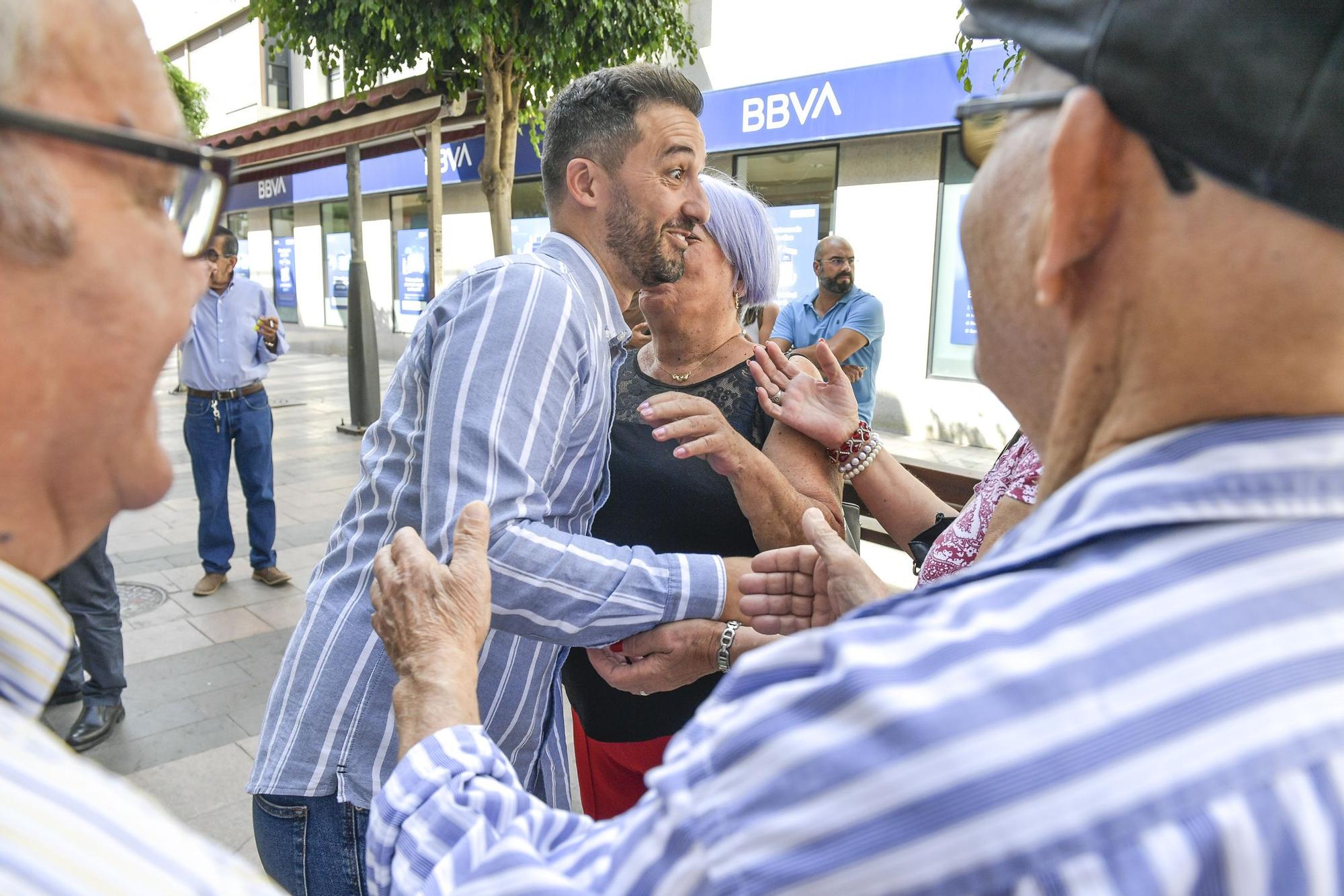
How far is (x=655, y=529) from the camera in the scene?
2322mm

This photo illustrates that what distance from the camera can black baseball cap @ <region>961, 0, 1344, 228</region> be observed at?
0.62m

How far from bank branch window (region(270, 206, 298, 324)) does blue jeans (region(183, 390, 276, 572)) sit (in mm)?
15549

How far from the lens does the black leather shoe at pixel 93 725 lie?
151 inches

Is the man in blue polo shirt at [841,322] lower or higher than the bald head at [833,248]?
lower

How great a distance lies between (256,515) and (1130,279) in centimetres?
600

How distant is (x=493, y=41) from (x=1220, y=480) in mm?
7864

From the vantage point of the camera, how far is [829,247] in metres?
6.85

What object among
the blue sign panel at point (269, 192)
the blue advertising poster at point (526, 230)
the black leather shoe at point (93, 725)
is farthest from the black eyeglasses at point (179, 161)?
the blue sign panel at point (269, 192)

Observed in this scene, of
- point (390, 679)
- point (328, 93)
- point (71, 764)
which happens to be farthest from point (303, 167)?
point (71, 764)

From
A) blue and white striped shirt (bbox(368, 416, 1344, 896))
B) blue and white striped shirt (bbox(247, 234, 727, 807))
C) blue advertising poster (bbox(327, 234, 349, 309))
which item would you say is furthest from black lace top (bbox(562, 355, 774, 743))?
blue advertising poster (bbox(327, 234, 349, 309))

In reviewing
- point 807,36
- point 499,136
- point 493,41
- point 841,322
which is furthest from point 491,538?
point 807,36

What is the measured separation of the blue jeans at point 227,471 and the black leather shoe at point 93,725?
1799 mm

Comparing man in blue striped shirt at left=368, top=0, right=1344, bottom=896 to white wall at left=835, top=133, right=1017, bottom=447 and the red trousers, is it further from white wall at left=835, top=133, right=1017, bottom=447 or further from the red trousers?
white wall at left=835, top=133, right=1017, bottom=447

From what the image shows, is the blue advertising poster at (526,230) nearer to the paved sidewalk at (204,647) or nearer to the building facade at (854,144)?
the building facade at (854,144)
